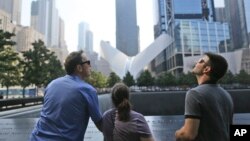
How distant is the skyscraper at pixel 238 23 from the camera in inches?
4114

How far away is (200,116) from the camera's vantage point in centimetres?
188

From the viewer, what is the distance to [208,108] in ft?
6.23

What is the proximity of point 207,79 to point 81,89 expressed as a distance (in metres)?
0.91

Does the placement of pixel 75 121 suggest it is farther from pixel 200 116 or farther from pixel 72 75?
pixel 200 116

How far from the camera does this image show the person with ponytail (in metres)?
2.46

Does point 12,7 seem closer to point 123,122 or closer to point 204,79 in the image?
point 123,122

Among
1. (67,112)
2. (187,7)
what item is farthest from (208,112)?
(187,7)

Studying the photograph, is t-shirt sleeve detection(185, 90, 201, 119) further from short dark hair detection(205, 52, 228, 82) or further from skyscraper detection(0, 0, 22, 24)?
skyscraper detection(0, 0, 22, 24)

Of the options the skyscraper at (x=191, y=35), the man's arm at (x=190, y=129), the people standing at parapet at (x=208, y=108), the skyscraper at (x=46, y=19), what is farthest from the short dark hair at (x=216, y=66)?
the skyscraper at (x=46, y=19)

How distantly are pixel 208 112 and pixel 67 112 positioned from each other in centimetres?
98

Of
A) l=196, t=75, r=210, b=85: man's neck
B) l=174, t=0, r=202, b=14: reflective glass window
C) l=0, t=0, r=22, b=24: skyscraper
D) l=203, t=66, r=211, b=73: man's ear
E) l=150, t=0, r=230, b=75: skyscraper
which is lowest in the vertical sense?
l=196, t=75, r=210, b=85: man's neck

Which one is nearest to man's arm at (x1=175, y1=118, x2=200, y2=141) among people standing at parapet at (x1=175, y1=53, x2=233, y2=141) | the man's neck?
people standing at parapet at (x1=175, y1=53, x2=233, y2=141)

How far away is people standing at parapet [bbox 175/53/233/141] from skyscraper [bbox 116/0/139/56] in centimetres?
17737

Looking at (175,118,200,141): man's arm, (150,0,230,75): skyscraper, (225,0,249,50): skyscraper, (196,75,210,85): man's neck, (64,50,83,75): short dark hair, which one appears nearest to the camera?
(175,118,200,141): man's arm
